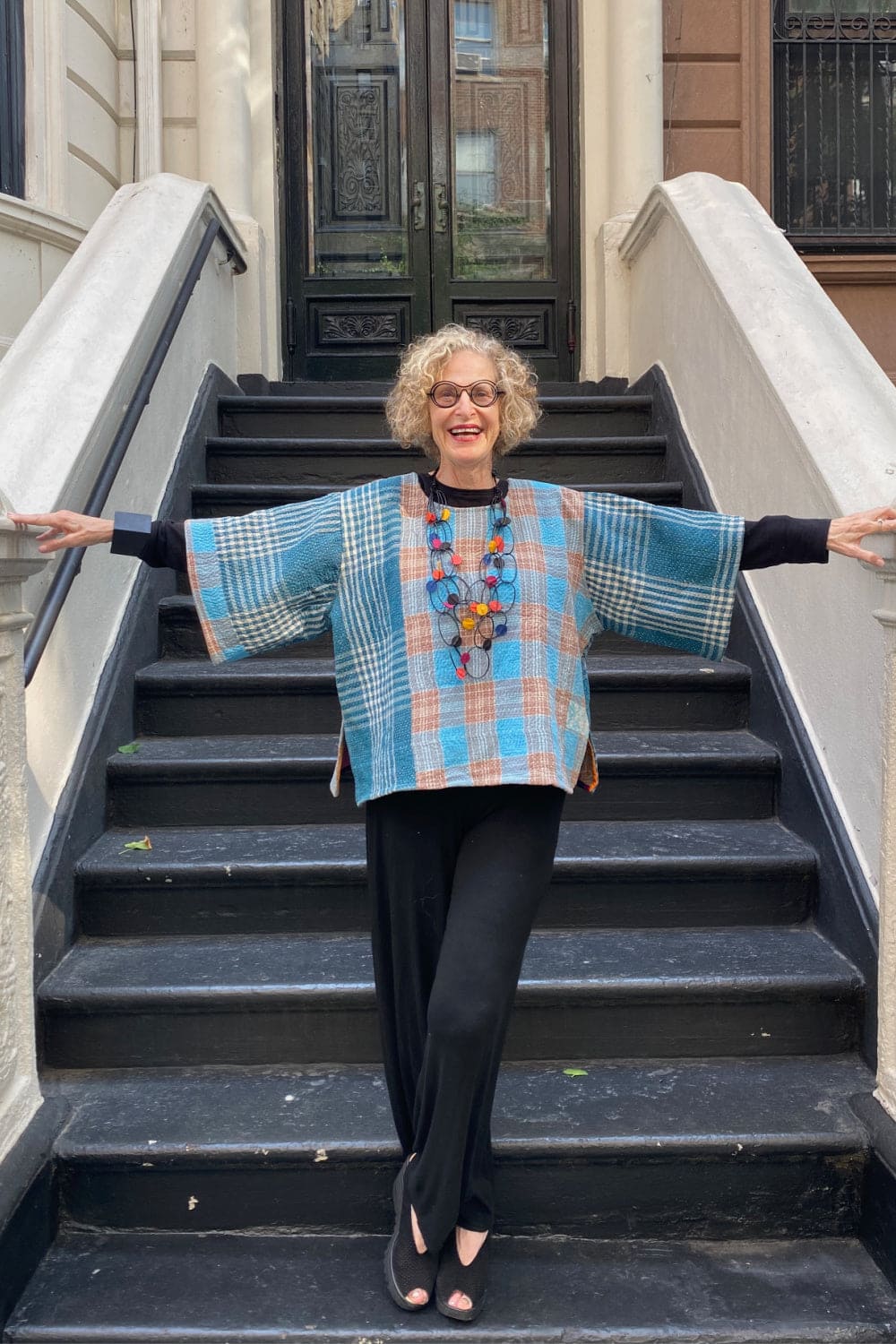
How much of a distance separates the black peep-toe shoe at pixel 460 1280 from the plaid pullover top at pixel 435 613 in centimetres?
90

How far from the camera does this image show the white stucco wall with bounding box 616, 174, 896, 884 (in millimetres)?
2883

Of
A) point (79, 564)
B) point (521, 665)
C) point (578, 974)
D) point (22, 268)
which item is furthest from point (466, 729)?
point (22, 268)

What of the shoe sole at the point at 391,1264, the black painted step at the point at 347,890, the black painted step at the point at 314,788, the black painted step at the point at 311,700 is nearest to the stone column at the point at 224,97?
the black painted step at the point at 311,700

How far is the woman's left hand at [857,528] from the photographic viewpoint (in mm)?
2135

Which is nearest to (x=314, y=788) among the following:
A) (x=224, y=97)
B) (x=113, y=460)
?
(x=113, y=460)

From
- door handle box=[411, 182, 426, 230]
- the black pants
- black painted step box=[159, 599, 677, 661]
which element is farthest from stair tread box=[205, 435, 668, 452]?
the black pants

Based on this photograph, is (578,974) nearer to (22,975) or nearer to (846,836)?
(846,836)

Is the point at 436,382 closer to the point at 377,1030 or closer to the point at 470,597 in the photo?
the point at 470,597

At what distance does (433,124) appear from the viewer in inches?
246

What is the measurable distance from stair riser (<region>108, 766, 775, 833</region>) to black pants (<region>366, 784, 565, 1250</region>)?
120 centimetres

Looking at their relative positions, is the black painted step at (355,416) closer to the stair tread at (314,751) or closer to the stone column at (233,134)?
the stone column at (233,134)

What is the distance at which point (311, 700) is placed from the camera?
373cm

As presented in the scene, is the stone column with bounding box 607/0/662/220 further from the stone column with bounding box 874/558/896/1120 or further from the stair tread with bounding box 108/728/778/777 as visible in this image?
the stone column with bounding box 874/558/896/1120

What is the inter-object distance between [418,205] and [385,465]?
2262 mm
